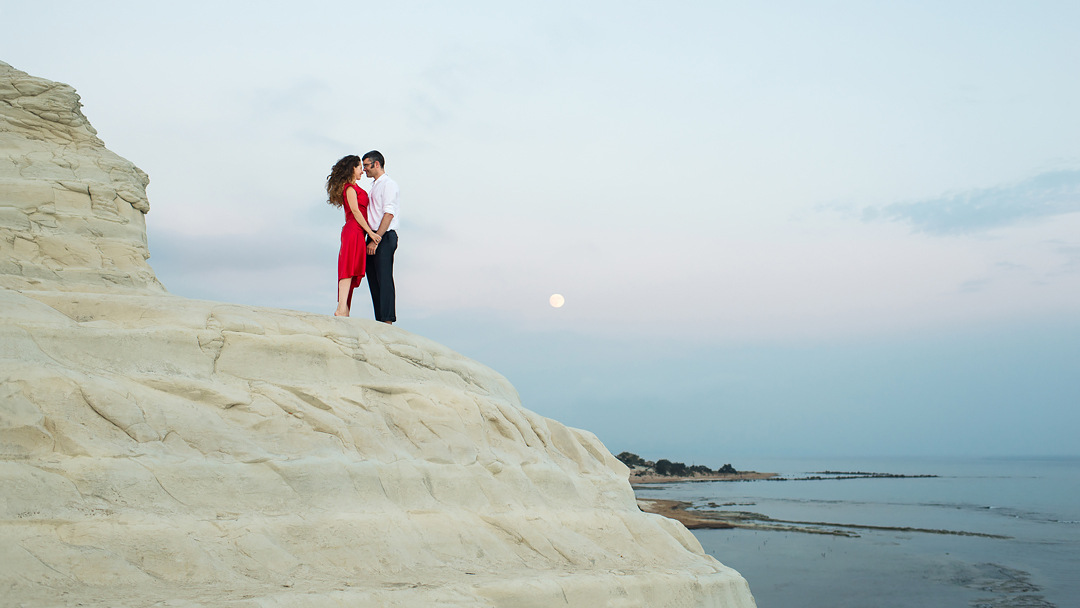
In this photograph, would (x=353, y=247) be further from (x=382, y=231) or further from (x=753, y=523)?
(x=753, y=523)

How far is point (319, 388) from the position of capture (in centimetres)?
925

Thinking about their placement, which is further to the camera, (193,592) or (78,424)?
(78,424)

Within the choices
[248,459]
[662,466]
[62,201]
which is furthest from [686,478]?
[248,459]

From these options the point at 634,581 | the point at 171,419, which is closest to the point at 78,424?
the point at 171,419

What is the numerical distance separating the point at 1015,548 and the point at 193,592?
3560 centimetres

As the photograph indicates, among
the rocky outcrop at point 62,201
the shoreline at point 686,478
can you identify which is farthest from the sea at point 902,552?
the rocky outcrop at point 62,201

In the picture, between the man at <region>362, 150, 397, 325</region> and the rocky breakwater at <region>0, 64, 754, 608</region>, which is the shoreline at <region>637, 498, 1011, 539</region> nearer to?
the rocky breakwater at <region>0, 64, 754, 608</region>

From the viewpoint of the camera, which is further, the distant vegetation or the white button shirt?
the distant vegetation

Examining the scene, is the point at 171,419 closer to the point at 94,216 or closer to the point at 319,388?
the point at 319,388

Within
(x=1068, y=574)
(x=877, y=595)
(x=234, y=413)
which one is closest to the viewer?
(x=234, y=413)

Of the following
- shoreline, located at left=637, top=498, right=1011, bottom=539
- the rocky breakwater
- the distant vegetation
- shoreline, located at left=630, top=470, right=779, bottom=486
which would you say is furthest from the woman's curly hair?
the distant vegetation

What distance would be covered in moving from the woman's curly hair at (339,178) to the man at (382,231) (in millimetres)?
260

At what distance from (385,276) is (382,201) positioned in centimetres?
112

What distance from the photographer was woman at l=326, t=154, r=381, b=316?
1157cm
